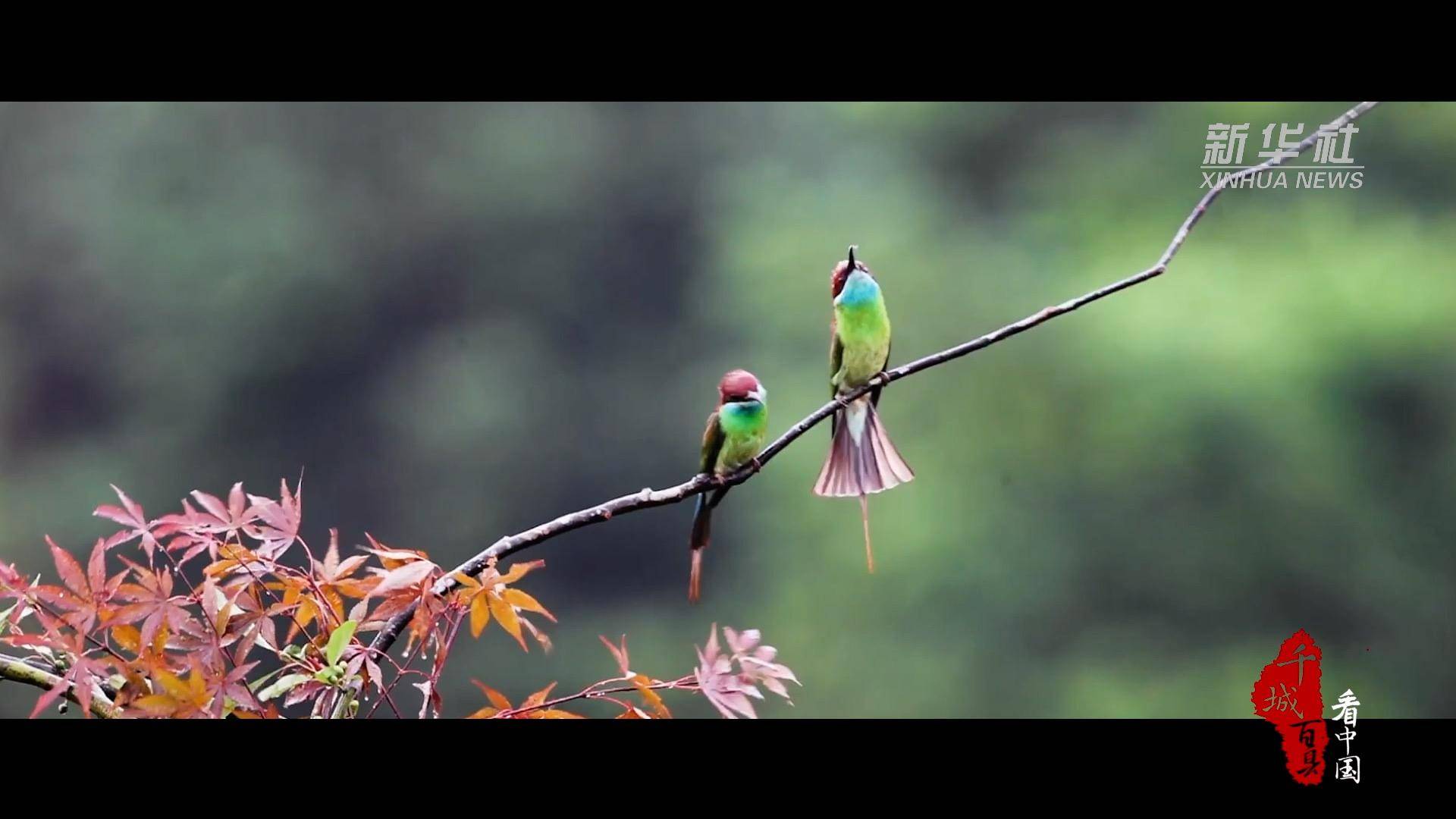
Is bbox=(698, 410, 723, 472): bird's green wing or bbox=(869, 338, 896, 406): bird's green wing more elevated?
bbox=(869, 338, 896, 406): bird's green wing

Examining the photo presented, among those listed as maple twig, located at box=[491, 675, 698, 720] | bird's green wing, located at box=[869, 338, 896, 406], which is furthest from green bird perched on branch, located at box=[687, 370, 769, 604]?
maple twig, located at box=[491, 675, 698, 720]

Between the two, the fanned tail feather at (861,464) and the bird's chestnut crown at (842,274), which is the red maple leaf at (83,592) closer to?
the fanned tail feather at (861,464)

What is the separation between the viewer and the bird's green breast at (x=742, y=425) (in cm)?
193

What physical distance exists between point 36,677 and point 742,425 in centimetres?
107

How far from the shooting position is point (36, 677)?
111 cm

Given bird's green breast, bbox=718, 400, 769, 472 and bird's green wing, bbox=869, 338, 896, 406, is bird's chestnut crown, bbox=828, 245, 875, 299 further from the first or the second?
bird's green breast, bbox=718, 400, 769, 472

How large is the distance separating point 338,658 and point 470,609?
15 cm

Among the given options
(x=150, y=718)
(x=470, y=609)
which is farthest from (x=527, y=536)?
(x=150, y=718)

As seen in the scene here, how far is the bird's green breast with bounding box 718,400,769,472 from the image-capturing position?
193 cm

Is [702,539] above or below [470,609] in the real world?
above

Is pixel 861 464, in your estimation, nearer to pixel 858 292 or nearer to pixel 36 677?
pixel 858 292

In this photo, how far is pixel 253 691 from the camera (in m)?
1.20

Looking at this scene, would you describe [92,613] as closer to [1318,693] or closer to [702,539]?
[702,539]

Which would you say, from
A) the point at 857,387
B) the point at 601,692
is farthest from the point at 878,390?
the point at 601,692
